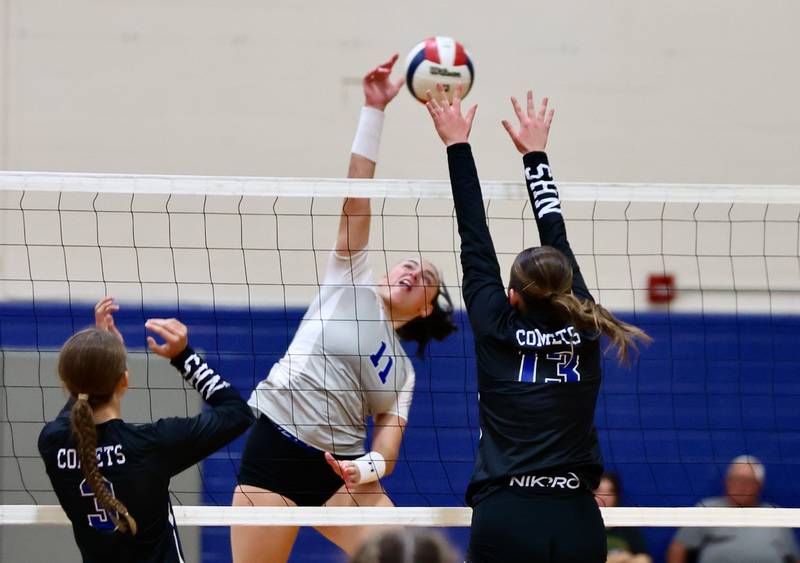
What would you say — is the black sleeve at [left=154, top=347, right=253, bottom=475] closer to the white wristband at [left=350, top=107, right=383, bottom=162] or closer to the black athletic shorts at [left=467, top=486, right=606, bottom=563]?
the black athletic shorts at [left=467, top=486, right=606, bottom=563]

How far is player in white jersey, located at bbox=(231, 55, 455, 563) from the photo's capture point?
4.49 metres

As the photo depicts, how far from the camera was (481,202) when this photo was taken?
367cm

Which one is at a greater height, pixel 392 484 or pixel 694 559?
pixel 392 484

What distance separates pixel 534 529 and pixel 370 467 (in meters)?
1.04

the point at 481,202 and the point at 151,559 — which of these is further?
the point at 481,202

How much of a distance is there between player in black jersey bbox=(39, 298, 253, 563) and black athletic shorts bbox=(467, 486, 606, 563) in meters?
0.79

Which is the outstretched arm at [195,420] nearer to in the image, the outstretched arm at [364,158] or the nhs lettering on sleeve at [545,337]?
the nhs lettering on sleeve at [545,337]

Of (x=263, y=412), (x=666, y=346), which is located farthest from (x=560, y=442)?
(x=666, y=346)

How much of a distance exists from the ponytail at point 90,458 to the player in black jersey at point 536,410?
1058mm

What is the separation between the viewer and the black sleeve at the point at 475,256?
348 cm

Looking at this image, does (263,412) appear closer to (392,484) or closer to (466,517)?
(466,517)

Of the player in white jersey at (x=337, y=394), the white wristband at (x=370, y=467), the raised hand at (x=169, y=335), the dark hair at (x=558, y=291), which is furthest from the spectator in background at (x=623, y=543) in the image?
the raised hand at (x=169, y=335)

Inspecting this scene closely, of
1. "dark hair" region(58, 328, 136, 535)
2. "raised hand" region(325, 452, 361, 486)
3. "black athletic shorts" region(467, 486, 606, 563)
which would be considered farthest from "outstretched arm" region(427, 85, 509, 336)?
"dark hair" region(58, 328, 136, 535)

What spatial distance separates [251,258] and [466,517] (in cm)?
328
